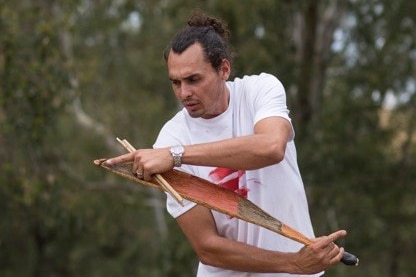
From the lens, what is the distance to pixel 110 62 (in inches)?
711

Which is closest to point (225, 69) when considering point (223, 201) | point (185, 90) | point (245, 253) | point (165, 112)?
point (185, 90)

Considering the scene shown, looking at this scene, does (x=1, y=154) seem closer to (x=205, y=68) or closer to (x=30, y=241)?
(x=30, y=241)

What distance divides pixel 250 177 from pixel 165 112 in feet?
48.1

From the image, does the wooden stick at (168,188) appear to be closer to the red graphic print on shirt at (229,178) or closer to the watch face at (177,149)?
the watch face at (177,149)

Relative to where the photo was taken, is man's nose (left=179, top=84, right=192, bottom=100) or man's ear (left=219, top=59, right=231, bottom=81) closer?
man's nose (left=179, top=84, right=192, bottom=100)

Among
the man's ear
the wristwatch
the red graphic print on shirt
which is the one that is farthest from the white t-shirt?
the wristwatch

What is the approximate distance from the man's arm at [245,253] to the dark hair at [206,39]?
587 millimetres

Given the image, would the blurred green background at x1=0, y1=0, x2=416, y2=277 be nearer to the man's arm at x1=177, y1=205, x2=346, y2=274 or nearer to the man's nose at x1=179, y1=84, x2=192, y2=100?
the man's arm at x1=177, y1=205, x2=346, y2=274

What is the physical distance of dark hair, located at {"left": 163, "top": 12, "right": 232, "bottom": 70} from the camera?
3.63 meters

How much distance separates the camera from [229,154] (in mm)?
3379

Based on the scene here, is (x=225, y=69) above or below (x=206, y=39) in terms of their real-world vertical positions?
below

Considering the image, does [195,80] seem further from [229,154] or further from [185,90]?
[229,154]

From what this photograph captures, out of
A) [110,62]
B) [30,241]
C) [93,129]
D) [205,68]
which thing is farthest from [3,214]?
[205,68]

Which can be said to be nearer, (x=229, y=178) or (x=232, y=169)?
(x=232, y=169)
